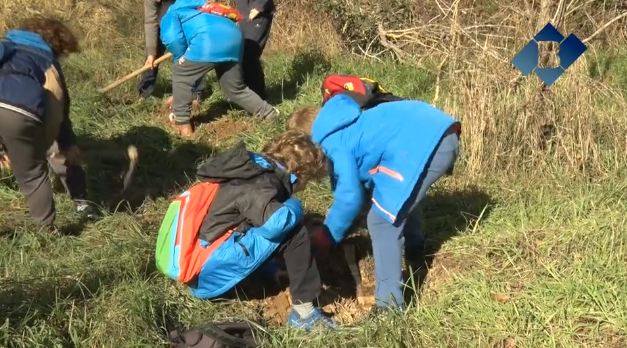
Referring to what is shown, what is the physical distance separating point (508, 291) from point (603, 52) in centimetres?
465

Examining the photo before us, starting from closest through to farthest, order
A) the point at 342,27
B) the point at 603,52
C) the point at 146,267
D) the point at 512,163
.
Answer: the point at 146,267, the point at 512,163, the point at 603,52, the point at 342,27

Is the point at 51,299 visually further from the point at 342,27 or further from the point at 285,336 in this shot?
the point at 342,27

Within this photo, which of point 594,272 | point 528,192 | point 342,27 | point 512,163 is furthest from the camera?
point 342,27

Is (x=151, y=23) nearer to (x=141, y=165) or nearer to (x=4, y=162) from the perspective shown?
(x=141, y=165)

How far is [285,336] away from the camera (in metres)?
3.05

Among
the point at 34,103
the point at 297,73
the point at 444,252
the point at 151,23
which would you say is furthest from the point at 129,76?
the point at 444,252

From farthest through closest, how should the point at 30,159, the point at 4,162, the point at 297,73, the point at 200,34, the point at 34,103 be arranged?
the point at 297,73 → the point at 200,34 → the point at 4,162 → the point at 30,159 → the point at 34,103

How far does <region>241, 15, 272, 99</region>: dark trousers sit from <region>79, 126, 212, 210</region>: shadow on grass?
104cm

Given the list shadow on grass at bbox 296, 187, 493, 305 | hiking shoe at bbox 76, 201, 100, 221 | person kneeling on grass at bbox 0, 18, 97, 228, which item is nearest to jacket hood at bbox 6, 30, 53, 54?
person kneeling on grass at bbox 0, 18, 97, 228

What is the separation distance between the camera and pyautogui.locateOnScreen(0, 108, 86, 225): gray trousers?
3693 mm

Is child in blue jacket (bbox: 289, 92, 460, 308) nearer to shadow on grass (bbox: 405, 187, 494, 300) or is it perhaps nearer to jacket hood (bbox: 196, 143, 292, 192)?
jacket hood (bbox: 196, 143, 292, 192)

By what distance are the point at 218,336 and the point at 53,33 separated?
220cm

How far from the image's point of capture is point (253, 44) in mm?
6289

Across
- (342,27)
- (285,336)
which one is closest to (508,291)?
(285,336)
